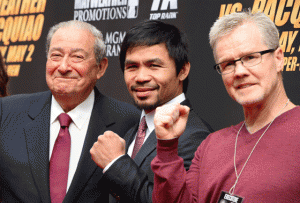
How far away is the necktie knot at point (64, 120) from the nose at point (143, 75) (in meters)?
0.42

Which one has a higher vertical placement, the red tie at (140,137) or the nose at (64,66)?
the nose at (64,66)

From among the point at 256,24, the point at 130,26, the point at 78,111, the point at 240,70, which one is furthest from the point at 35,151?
the point at 130,26

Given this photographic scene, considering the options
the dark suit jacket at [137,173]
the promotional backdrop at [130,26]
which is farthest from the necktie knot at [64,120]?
the promotional backdrop at [130,26]

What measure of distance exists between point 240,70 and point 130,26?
1.55 m

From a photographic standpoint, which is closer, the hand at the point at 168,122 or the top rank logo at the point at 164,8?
the hand at the point at 168,122

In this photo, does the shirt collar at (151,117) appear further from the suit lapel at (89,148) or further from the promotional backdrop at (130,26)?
the promotional backdrop at (130,26)

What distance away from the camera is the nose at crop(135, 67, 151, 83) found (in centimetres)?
176

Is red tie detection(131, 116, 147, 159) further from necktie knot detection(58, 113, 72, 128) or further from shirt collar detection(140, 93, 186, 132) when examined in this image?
→ necktie knot detection(58, 113, 72, 128)

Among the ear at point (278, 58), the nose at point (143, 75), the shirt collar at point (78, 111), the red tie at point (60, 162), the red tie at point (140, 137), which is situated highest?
the ear at point (278, 58)

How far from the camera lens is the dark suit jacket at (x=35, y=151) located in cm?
167

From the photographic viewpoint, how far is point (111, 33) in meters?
2.73

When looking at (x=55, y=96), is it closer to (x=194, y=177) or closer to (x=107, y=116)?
(x=107, y=116)

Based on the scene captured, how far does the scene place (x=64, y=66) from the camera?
1.83m

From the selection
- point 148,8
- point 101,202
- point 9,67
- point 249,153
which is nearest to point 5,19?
point 9,67
